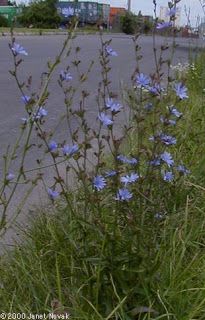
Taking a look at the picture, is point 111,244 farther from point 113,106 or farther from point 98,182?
point 113,106

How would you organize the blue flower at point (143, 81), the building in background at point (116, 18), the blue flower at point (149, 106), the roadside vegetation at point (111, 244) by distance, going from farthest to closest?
the building in background at point (116, 18), the blue flower at point (149, 106), the blue flower at point (143, 81), the roadside vegetation at point (111, 244)

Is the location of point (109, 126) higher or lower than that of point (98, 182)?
higher

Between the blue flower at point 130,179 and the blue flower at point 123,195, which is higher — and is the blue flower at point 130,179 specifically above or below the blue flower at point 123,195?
above

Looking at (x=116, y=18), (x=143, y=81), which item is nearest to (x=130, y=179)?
(x=143, y=81)

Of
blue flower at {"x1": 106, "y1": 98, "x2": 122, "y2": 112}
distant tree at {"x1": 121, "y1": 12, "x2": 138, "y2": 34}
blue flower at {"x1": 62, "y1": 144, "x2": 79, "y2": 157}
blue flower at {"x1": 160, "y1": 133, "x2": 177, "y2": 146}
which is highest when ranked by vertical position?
distant tree at {"x1": 121, "y1": 12, "x2": 138, "y2": 34}

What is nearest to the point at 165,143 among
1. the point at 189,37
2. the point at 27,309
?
the point at 27,309

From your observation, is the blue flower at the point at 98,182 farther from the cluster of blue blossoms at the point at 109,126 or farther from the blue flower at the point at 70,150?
the blue flower at the point at 70,150

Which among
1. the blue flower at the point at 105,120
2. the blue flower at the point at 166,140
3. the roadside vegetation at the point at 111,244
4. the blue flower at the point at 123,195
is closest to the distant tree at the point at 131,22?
the roadside vegetation at the point at 111,244

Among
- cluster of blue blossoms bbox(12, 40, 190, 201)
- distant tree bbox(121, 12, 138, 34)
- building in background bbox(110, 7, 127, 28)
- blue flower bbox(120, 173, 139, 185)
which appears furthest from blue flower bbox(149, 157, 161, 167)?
building in background bbox(110, 7, 127, 28)

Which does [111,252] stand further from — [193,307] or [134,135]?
[134,135]

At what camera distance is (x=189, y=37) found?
7.39 m

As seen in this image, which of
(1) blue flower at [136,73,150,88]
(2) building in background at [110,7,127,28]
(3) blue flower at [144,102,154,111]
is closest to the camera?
(1) blue flower at [136,73,150,88]

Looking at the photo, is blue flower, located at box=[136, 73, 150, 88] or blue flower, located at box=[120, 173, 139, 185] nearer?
blue flower, located at box=[120, 173, 139, 185]

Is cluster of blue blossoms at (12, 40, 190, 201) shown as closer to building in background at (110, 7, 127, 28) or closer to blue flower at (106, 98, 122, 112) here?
blue flower at (106, 98, 122, 112)
